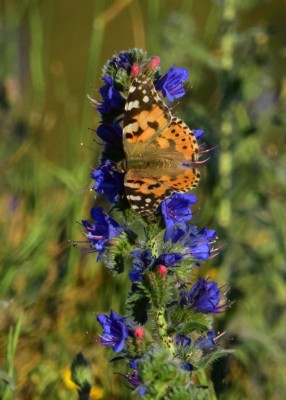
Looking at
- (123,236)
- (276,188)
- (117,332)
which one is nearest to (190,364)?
(117,332)

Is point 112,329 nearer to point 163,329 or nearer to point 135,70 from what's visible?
point 163,329

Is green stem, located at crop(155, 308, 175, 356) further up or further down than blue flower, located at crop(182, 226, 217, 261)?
further down

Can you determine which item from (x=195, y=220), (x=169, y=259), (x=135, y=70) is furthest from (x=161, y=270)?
(x=195, y=220)

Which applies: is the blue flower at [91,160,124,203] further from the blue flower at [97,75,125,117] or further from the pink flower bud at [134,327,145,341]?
the pink flower bud at [134,327,145,341]

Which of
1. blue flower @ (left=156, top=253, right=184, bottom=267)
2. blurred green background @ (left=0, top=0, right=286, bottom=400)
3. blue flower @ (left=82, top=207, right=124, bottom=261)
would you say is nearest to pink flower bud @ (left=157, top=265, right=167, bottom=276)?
blue flower @ (left=156, top=253, right=184, bottom=267)

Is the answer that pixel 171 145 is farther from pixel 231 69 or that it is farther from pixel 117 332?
pixel 231 69

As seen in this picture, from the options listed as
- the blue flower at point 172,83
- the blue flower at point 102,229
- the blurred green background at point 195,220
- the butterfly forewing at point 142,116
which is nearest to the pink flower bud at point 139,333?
the blue flower at point 102,229
